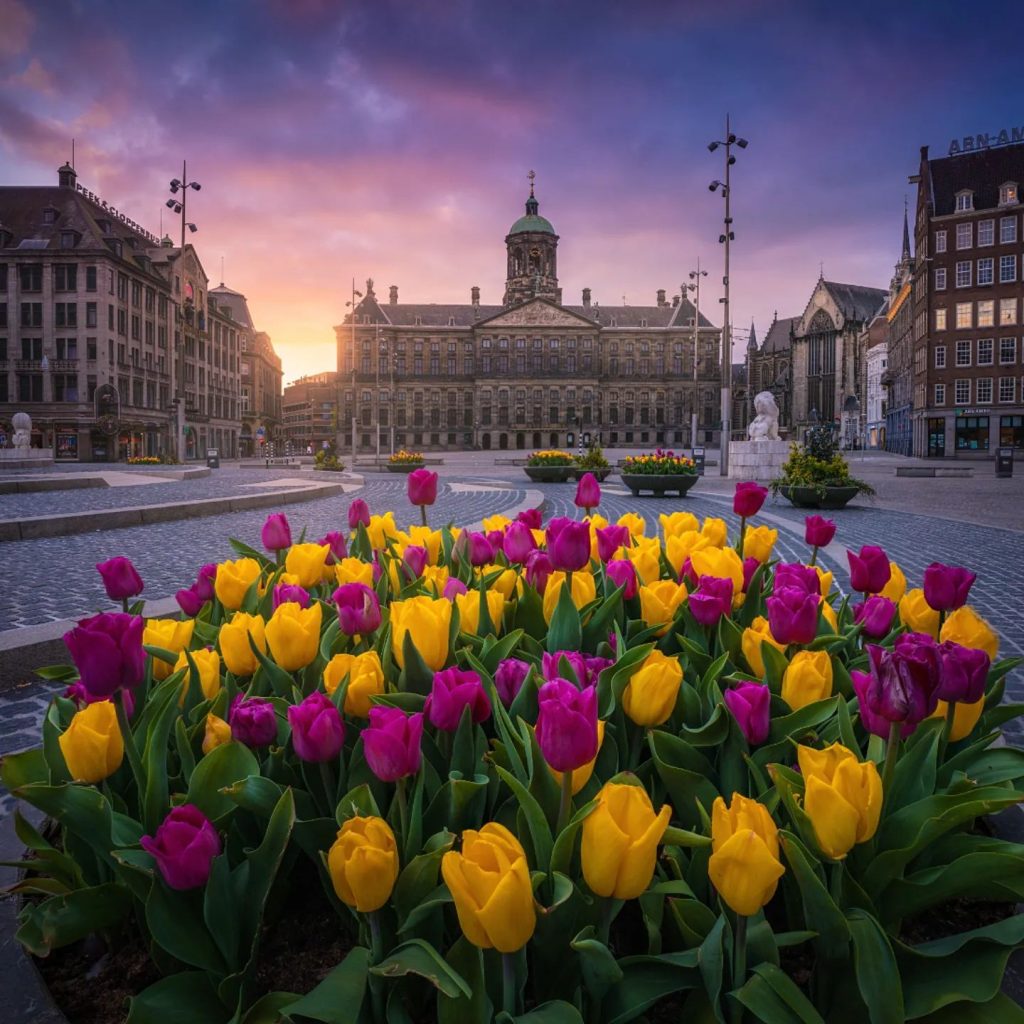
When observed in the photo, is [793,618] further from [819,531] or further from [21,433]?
[21,433]

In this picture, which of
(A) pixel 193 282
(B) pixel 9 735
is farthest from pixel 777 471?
(A) pixel 193 282

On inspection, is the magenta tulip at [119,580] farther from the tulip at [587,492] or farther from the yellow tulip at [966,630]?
the yellow tulip at [966,630]

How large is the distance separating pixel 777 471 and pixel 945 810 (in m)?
25.9

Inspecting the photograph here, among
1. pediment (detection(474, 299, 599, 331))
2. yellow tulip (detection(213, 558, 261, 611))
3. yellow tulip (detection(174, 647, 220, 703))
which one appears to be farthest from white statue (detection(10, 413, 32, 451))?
pediment (detection(474, 299, 599, 331))

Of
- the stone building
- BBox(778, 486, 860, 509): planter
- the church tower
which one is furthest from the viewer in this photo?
the stone building

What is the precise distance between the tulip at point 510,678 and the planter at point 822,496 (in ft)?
48.3

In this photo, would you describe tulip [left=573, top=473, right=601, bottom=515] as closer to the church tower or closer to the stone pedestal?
the stone pedestal

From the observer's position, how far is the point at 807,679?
5.57ft

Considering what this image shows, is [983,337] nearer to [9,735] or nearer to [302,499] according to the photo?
[302,499]

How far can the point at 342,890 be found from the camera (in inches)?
45.8

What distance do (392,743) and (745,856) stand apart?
1.66 feet

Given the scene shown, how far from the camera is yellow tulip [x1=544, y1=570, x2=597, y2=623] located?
2.30 meters

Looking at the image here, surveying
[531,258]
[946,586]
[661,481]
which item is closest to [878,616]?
[946,586]

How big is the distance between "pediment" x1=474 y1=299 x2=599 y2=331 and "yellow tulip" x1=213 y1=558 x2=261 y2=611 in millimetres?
102058
